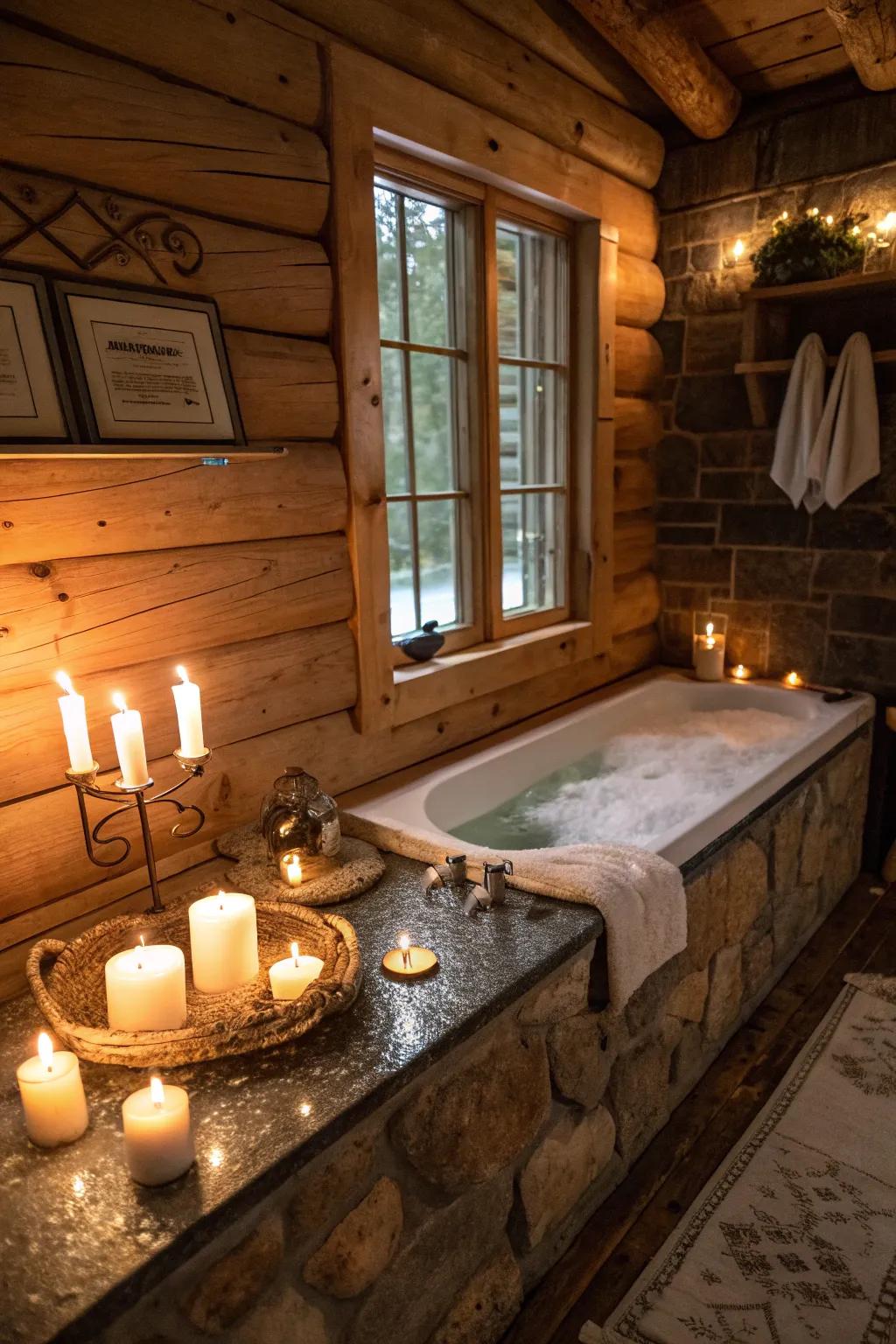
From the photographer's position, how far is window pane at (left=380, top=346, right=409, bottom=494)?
245cm

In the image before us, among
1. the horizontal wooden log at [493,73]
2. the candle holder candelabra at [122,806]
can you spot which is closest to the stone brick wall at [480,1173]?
the candle holder candelabra at [122,806]

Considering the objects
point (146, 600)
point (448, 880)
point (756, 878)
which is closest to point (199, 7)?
point (146, 600)

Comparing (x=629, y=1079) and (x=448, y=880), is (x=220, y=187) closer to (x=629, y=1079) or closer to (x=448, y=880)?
(x=448, y=880)

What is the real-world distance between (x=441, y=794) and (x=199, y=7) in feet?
5.92

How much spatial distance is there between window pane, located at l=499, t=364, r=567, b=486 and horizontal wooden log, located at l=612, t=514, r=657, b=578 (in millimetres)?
360

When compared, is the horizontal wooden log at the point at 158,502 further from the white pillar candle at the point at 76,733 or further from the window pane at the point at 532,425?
the window pane at the point at 532,425

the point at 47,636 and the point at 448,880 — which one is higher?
the point at 47,636

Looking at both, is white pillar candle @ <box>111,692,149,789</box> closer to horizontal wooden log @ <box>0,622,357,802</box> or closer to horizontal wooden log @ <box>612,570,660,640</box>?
horizontal wooden log @ <box>0,622,357,802</box>

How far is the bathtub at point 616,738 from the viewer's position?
2092 millimetres

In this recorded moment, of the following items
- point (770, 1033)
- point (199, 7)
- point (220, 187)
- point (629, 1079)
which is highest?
point (199, 7)

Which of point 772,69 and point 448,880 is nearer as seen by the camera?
point 448,880

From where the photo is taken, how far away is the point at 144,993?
51.1 inches

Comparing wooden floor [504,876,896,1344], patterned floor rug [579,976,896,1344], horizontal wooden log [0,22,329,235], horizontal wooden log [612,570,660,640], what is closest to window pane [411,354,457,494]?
horizontal wooden log [0,22,329,235]

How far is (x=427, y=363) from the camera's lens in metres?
2.56
